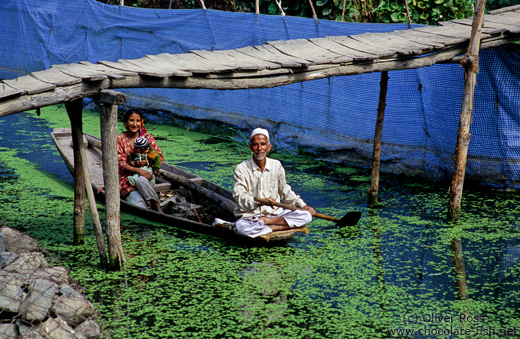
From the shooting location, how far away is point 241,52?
18.8 feet

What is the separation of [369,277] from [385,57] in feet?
7.18

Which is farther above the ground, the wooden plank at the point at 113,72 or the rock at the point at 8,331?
the wooden plank at the point at 113,72

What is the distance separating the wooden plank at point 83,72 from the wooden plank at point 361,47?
2.64 m

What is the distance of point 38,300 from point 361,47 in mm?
3976

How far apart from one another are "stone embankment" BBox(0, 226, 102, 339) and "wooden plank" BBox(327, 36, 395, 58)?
347cm

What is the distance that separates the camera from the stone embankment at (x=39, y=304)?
346 cm

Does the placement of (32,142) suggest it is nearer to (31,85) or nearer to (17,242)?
(17,242)

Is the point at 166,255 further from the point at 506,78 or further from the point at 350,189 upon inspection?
the point at 506,78

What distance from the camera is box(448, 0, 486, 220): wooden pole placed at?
5961mm

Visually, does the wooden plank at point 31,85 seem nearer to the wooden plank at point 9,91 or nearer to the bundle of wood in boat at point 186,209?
the wooden plank at point 9,91

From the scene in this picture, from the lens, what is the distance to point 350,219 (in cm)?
590

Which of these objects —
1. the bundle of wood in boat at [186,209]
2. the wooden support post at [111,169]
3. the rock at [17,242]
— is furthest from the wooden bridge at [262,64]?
the bundle of wood in boat at [186,209]

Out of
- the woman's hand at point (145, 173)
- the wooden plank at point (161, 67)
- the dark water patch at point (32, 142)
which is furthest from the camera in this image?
the dark water patch at point (32, 142)

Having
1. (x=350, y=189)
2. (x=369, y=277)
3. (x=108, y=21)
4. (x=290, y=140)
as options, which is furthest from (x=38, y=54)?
(x=369, y=277)
